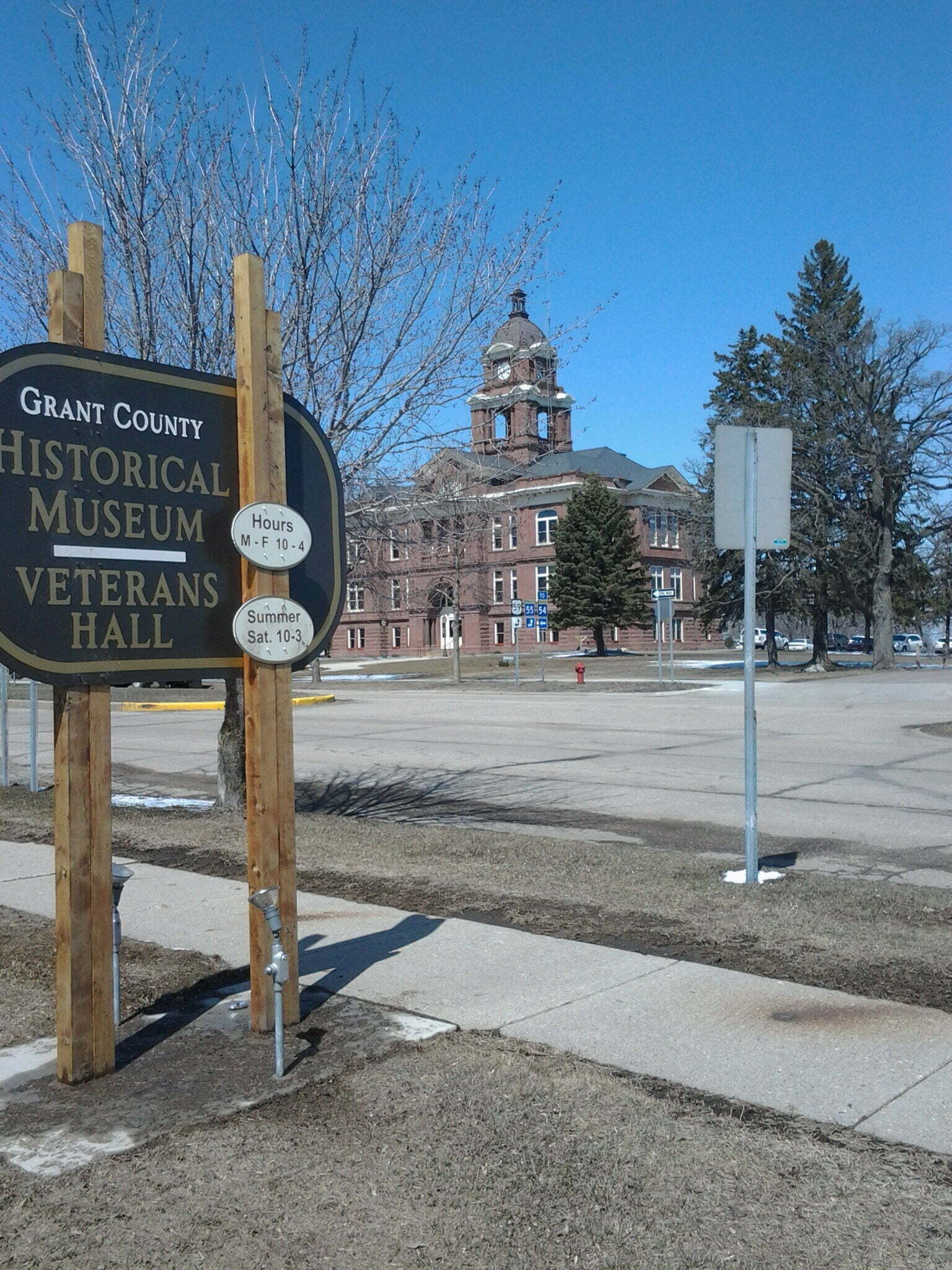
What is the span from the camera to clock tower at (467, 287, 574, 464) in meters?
10.6

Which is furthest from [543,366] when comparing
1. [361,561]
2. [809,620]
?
[809,620]

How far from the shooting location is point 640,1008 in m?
5.08

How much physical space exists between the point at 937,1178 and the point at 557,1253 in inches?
47.2

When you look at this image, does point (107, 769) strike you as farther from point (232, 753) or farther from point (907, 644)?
point (907, 644)

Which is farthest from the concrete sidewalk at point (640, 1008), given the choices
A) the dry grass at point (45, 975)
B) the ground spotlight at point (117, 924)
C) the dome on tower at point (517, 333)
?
the dome on tower at point (517, 333)

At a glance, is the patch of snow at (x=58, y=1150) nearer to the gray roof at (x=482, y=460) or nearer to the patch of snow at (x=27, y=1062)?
the patch of snow at (x=27, y=1062)

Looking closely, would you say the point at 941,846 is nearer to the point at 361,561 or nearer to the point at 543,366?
the point at 543,366

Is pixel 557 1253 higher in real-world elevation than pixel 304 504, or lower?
lower

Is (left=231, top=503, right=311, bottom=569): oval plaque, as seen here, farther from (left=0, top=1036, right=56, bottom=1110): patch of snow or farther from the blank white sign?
the blank white sign

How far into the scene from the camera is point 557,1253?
3.08 m

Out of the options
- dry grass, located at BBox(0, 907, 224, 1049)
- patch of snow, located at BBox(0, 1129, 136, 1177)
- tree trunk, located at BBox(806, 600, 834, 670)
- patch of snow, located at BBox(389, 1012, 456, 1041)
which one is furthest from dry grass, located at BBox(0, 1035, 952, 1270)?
tree trunk, located at BBox(806, 600, 834, 670)

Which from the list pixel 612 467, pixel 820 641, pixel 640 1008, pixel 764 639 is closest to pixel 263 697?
pixel 640 1008

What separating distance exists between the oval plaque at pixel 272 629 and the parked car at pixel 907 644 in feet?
298

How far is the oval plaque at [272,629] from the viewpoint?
4.75 m
